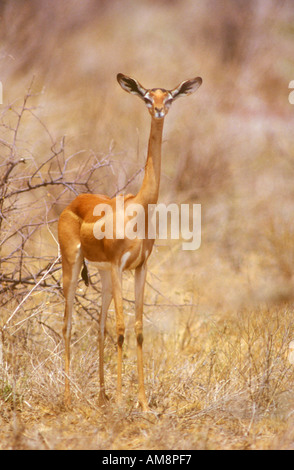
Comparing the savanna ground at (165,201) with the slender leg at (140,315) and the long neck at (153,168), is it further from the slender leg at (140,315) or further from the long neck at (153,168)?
the long neck at (153,168)

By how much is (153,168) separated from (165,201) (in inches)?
238

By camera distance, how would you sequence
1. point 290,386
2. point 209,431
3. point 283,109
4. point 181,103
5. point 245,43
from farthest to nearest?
point 245,43 < point 283,109 < point 181,103 < point 290,386 < point 209,431

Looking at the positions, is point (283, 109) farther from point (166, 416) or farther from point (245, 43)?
point (166, 416)

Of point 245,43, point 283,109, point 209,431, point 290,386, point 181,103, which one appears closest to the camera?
point 209,431

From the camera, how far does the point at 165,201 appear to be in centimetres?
1067

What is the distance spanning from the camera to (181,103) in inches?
522

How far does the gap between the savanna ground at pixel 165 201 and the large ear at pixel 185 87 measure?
141cm

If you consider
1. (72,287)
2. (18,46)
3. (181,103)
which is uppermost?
(18,46)

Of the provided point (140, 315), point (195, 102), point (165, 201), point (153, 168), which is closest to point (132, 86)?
point (153, 168)

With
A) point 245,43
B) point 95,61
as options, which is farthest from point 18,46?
point 245,43

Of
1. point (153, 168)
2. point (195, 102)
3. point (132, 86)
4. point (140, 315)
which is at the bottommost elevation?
point (140, 315)

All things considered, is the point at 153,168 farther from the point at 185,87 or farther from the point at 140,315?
the point at 140,315

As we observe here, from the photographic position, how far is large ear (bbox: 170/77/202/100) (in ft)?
15.3

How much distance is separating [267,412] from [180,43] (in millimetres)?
12760
